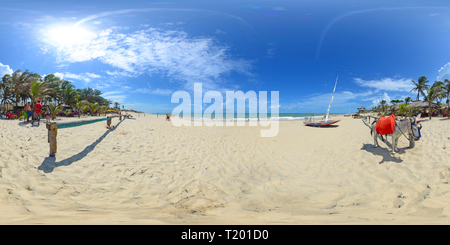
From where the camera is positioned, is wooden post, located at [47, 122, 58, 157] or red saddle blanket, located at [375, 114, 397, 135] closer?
wooden post, located at [47, 122, 58, 157]

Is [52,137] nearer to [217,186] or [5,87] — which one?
[217,186]

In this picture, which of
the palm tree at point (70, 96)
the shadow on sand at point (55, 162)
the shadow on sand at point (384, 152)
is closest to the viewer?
the shadow on sand at point (55, 162)

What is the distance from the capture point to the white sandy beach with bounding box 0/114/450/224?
2461mm

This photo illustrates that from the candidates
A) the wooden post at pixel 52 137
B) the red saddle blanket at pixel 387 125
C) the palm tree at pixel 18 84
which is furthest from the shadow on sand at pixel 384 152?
the palm tree at pixel 18 84

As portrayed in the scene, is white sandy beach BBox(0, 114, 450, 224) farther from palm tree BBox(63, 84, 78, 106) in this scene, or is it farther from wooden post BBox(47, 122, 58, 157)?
palm tree BBox(63, 84, 78, 106)

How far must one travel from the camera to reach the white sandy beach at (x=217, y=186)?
2.46 metres

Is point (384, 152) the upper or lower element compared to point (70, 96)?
lower

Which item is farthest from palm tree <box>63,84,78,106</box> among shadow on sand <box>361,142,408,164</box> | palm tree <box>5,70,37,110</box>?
shadow on sand <box>361,142,408,164</box>

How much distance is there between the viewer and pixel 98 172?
417cm

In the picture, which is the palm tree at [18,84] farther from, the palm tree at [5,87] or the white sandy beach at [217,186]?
the white sandy beach at [217,186]

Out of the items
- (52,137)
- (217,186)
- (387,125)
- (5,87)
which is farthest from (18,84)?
(387,125)

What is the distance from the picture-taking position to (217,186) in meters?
3.94
